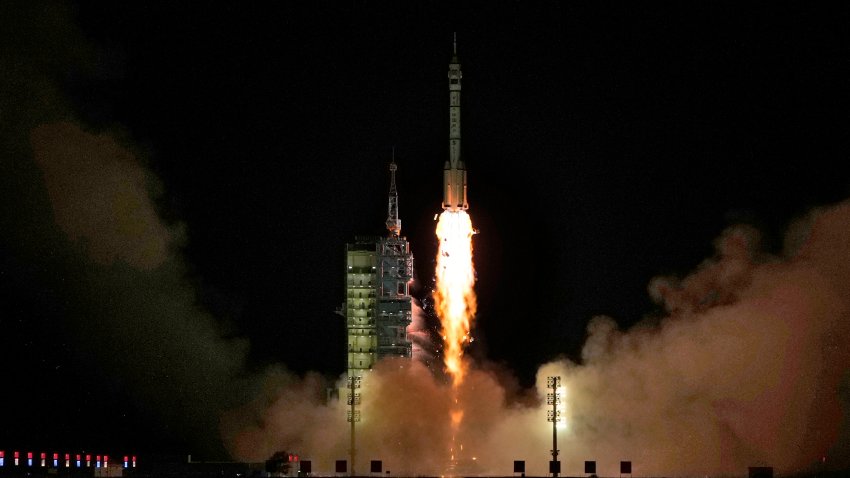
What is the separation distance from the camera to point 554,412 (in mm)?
63625

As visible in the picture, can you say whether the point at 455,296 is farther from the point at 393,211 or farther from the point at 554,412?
the point at 554,412

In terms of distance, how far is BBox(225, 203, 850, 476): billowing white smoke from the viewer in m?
68.8

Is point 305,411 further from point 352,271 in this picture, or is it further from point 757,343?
point 757,343

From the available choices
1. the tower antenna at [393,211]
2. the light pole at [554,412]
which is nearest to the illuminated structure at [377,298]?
the tower antenna at [393,211]

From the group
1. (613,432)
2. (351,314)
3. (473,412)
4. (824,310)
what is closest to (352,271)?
(351,314)

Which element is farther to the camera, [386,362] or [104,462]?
[386,362]

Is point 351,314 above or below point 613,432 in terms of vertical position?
above

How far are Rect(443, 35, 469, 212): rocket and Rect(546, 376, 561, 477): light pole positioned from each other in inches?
275

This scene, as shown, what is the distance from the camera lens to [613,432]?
2756 inches

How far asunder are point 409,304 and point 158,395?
31.8 ft

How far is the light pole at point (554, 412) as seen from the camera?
6247 centimetres

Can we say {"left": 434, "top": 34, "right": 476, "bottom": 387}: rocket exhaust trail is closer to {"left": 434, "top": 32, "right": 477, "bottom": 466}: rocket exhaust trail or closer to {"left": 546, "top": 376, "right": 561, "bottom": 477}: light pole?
{"left": 434, "top": 32, "right": 477, "bottom": 466}: rocket exhaust trail

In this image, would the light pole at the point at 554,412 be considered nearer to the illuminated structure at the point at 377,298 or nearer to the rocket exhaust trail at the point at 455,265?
the rocket exhaust trail at the point at 455,265

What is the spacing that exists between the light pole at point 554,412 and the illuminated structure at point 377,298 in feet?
22.4
